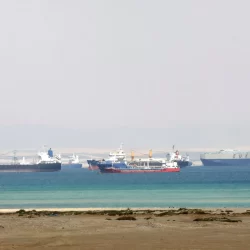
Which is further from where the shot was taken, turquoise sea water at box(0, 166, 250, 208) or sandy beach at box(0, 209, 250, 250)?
turquoise sea water at box(0, 166, 250, 208)

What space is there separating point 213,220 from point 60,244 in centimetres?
1074

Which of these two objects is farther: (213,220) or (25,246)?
(213,220)

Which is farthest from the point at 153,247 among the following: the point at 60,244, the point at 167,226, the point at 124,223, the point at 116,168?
the point at 116,168

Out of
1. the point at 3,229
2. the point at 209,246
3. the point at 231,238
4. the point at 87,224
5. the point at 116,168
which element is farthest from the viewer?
the point at 116,168

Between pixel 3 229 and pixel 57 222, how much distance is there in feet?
13.7

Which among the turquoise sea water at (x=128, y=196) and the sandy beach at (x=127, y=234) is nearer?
the sandy beach at (x=127, y=234)

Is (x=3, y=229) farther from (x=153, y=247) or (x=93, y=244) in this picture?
(x=153, y=247)

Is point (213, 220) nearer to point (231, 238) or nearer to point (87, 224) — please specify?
point (87, 224)

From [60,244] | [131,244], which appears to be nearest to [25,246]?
[60,244]

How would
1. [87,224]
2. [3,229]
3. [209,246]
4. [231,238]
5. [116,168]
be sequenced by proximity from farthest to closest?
[116,168] → [87,224] → [3,229] → [231,238] → [209,246]

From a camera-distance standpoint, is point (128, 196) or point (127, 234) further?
point (128, 196)

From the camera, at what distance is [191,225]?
91.2 ft

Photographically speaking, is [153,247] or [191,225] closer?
[153,247]

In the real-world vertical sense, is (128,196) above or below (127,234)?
above
